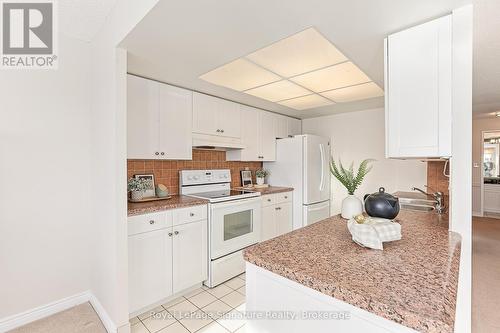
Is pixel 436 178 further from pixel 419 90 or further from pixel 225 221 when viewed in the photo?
pixel 225 221

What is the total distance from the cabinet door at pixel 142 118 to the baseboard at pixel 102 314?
133 cm

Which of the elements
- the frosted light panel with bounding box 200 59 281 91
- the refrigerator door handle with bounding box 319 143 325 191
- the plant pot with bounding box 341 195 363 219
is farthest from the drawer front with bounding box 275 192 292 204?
the plant pot with bounding box 341 195 363 219

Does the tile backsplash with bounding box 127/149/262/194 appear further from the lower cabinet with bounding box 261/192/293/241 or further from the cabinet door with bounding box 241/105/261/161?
the lower cabinet with bounding box 261/192/293/241

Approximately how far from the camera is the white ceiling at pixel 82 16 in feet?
5.33

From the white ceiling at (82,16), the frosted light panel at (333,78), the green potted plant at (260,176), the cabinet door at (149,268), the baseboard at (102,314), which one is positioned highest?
the white ceiling at (82,16)

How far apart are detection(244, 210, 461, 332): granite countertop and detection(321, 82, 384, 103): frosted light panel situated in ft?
5.72

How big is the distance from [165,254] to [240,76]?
1847 mm

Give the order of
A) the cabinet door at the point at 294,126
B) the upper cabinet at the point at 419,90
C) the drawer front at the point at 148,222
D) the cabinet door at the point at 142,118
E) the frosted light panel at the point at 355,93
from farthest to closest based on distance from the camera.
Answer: the cabinet door at the point at 294,126
the frosted light panel at the point at 355,93
the cabinet door at the point at 142,118
the drawer front at the point at 148,222
the upper cabinet at the point at 419,90

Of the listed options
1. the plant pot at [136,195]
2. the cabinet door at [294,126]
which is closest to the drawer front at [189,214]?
the plant pot at [136,195]

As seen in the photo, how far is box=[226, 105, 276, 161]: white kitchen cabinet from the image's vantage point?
10.7ft

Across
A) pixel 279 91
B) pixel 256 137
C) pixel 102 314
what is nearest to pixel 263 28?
pixel 279 91

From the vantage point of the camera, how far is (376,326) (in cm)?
71

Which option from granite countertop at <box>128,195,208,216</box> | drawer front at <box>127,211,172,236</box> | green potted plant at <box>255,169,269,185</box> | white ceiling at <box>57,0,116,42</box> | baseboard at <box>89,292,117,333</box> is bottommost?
baseboard at <box>89,292,117,333</box>

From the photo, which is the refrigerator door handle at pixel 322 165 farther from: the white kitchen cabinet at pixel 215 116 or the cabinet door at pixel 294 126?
the white kitchen cabinet at pixel 215 116
